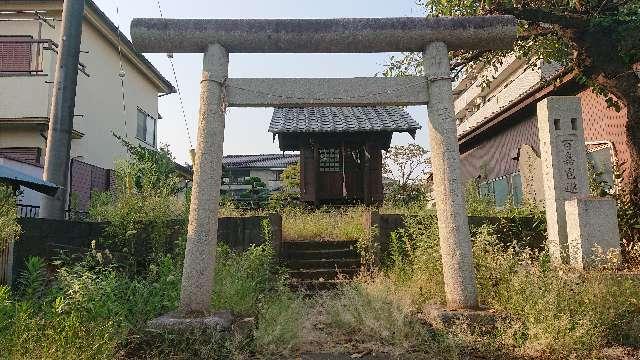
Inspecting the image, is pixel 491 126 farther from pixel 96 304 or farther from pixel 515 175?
pixel 96 304

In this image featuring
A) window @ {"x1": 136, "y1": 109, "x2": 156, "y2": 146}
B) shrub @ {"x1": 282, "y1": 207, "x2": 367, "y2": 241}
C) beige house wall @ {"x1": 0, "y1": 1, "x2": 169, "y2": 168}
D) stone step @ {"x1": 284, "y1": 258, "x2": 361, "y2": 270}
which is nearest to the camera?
stone step @ {"x1": 284, "y1": 258, "x2": 361, "y2": 270}

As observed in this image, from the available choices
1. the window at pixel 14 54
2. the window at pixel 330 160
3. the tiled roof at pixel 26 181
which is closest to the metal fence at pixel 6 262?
the tiled roof at pixel 26 181

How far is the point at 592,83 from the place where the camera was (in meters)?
8.63

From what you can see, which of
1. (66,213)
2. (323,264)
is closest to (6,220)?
(323,264)

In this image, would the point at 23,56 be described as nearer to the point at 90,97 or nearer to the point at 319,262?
the point at 90,97

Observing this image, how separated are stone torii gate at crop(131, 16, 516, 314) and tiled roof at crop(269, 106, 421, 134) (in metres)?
9.59

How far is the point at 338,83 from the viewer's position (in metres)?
5.52

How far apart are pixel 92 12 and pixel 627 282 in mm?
15189

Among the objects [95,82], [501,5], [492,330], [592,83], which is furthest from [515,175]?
[95,82]

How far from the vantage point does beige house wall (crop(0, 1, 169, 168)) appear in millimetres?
12484

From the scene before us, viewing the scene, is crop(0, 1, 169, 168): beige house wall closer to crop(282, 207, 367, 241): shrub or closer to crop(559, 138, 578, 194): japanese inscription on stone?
crop(282, 207, 367, 241): shrub

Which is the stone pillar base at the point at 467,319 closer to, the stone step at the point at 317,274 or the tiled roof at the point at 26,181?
the stone step at the point at 317,274

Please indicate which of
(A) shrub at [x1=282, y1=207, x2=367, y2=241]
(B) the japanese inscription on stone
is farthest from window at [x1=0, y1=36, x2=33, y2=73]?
(B) the japanese inscription on stone

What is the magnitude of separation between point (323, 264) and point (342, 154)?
7092mm
